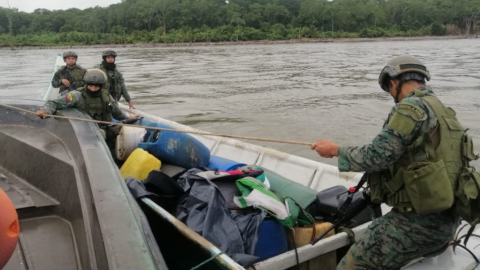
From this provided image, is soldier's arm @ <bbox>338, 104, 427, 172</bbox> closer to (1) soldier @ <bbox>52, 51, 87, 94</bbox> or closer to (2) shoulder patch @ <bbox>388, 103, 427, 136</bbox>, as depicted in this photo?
(2) shoulder patch @ <bbox>388, 103, 427, 136</bbox>

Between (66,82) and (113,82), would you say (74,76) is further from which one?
(113,82)

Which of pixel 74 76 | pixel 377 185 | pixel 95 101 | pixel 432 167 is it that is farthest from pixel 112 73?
pixel 432 167

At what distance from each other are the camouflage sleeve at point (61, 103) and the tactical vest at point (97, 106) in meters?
0.26

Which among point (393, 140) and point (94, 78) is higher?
point (94, 78)

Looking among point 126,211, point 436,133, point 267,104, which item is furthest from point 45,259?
point 267,104

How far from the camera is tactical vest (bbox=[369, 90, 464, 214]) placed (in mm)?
2402

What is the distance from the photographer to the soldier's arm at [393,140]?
94.3 inches

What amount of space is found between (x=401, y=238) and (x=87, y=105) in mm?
4307

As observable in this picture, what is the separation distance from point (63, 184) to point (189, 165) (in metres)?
1.96

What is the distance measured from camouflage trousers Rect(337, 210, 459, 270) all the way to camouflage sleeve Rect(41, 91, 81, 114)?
3.62 meters

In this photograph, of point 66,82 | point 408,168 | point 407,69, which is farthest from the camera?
point 66,82

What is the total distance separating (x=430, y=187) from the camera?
2406 mm

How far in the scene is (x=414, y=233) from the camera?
2600mm

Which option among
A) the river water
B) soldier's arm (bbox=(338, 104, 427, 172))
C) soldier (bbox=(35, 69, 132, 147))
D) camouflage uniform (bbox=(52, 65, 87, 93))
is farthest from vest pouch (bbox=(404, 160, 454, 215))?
camouflage uniform (bbox=(52, 65, 87, 93))
